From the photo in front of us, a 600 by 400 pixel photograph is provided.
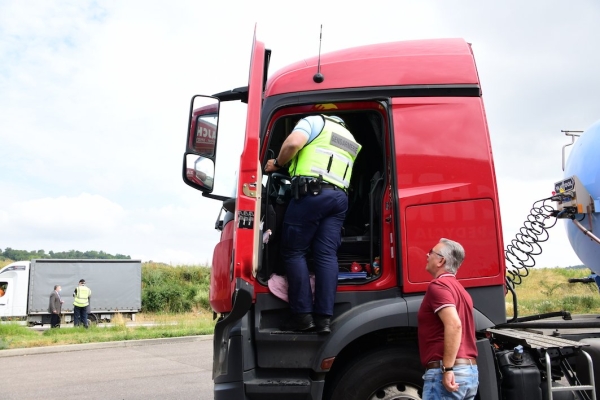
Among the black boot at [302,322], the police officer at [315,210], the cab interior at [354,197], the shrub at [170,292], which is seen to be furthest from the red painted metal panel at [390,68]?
the shrub at [170,292]

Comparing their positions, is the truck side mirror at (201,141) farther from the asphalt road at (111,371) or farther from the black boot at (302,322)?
the asphalt road at (111,371)

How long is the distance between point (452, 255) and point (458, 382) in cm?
71

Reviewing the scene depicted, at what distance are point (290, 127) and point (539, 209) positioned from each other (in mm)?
2324

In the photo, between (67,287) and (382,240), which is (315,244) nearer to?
(382,240)

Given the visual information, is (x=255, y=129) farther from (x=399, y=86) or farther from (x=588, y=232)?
(x=588, y=232)

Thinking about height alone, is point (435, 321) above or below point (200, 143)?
below

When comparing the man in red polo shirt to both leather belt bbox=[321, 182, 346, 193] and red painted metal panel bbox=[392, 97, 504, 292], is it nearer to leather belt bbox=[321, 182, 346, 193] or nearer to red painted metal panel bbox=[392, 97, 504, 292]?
red painted metal panel bbox=[392, 97, 504, 292]

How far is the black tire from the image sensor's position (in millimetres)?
3576

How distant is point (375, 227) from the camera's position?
3.95m

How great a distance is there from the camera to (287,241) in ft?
12.3

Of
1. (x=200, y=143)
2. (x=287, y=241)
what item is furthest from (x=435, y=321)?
(x=200, y=143)

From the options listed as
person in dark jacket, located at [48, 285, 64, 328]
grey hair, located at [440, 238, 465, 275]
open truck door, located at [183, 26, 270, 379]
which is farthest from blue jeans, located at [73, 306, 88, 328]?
grey hair, located at [440, 238, 465, 275]

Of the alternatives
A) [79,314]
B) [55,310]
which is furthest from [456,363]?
[55,310]

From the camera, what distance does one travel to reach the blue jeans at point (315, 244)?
366 cm
